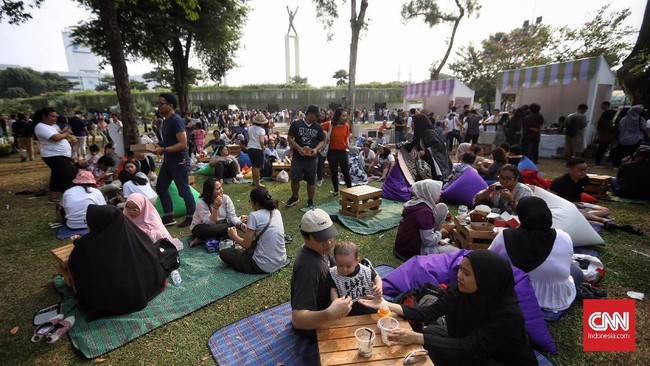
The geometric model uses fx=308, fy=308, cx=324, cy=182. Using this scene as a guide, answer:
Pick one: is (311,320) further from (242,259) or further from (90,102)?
(90,102)

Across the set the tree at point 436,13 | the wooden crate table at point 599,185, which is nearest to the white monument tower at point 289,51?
the tree at point 436,13

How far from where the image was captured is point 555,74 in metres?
11.4

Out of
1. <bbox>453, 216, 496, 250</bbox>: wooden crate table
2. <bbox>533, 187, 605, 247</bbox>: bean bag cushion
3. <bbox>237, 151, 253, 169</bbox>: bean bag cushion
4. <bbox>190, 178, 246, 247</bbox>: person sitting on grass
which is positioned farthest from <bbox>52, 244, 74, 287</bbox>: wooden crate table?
<bbox>237, 151, 253, 169</bbox>: bean bag cushion

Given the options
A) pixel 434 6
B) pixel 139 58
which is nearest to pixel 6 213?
pixel 139 58

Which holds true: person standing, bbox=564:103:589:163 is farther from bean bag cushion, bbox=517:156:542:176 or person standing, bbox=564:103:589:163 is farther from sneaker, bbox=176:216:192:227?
sneaker, bbox=176:216:192:227

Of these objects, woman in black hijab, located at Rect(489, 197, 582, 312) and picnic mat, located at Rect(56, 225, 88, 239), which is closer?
woman in black hijab, located at Rect(489, 197, 582, 312)

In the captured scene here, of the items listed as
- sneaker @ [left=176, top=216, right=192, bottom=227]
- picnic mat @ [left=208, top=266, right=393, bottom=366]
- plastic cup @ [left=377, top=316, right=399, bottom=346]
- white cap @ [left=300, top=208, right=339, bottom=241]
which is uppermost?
white cap @ [left=300, top=208, right=339, bottom=241]

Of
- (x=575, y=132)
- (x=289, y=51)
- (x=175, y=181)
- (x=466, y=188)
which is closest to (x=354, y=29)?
(x=575, y=132)

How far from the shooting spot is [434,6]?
18688mm

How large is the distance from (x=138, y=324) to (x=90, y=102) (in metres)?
42.0

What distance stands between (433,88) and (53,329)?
18.0 meters

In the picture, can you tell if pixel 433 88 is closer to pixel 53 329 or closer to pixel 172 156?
pixel 172 156

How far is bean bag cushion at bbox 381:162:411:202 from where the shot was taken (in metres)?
6.95

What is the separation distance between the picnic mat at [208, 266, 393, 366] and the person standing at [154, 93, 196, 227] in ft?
9.78
